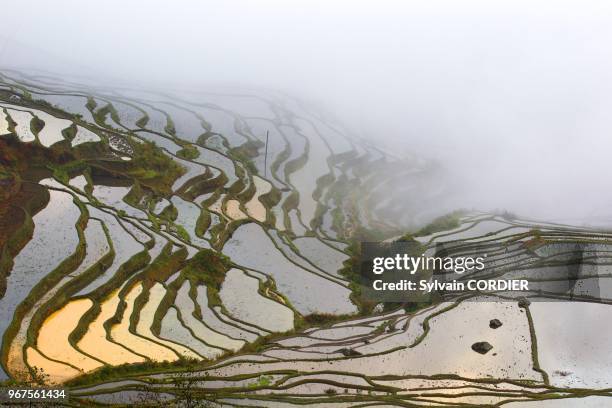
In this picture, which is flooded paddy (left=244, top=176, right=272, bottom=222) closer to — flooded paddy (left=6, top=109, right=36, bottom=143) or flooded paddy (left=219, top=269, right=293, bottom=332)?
flooded paddy (left=219, top=269, right=293, bottom=332)

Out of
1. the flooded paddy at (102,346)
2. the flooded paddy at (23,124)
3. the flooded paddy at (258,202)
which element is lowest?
the flooded paddy at (102,346)

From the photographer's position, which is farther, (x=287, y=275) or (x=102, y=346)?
(x=287, y=275)

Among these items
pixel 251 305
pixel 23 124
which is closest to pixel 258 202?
pixel 251 305

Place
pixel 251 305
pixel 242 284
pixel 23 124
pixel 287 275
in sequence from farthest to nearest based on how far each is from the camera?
pixel 23 124 < pixel 287 275 < pixel 242 284 < pixel 251 305

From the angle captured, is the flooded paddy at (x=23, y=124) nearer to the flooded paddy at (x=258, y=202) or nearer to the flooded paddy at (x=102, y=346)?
the flooded paddy at (x=258, y=202)

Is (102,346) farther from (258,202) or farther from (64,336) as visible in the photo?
(258,202)

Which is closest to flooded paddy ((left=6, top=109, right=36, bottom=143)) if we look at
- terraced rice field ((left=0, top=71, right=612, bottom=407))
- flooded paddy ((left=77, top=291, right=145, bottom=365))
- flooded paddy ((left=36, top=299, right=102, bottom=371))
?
terraced rice field ((left=0, top=71, right=612, bottom=407))

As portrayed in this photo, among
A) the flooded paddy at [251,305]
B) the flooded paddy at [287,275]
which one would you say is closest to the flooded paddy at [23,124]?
the flooded paddy at [287,275]

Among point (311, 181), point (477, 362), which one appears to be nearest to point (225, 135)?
point (311, 181)

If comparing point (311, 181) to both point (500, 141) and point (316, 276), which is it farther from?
point (500, 141)
